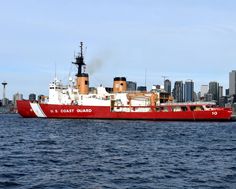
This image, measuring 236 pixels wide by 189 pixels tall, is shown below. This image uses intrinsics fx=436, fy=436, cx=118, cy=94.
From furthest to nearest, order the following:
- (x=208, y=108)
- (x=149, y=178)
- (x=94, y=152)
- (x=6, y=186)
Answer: (x=208, y=108) < (x=94, y=152) < (x=149, y=178) < (x=6, y=186)

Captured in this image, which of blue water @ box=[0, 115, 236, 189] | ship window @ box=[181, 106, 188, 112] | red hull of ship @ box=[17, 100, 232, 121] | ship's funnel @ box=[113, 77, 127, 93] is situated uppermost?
ship's funnel @ box=[113, 77, 127, 93]

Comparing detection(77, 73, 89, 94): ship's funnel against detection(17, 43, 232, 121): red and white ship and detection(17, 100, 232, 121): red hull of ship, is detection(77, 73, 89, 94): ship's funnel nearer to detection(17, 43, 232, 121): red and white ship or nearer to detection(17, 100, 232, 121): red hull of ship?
detection(17, 43, 232, 121): red and white ship

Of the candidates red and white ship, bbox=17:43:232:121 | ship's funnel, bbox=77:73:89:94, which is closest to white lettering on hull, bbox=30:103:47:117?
red and white ship, bbox=17:43:232:121

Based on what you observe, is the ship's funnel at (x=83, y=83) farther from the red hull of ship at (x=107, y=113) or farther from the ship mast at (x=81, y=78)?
the red hull of ship at (x=107, y=113)

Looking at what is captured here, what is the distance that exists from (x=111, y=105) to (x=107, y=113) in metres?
1.96

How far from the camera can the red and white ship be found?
267 ft

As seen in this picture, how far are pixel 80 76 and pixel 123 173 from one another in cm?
7033

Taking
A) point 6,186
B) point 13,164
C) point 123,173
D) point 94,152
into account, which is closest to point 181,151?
point 94,152

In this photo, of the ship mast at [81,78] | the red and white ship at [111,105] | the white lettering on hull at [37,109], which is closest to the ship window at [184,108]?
the red and white ship at [111,105]

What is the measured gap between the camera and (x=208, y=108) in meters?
82.8

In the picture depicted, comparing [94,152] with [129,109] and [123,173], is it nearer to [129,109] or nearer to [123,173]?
[123,173]

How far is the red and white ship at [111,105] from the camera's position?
81500 mm

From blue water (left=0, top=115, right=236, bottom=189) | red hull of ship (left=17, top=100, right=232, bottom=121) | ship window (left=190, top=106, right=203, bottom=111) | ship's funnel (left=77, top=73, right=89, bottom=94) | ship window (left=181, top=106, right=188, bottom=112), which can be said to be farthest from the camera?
ship's funnel (left=77, top=73, right=89, bottom=94)

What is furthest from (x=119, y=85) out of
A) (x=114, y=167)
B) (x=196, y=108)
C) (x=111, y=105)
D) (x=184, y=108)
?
(x=114, y=167)
